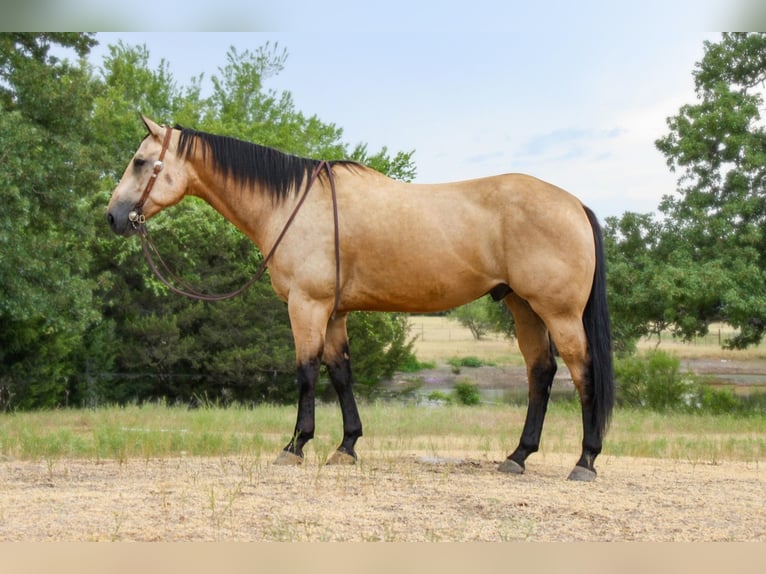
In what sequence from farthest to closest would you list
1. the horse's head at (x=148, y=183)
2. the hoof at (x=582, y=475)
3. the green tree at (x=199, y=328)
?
the green tree at (x=199, y=328) → the horse's head at (x=148, y=183) → the hoof at (x=582, y=475)

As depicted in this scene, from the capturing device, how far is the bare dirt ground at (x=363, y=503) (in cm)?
465

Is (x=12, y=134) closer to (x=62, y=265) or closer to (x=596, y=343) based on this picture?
(x=62, y=265)

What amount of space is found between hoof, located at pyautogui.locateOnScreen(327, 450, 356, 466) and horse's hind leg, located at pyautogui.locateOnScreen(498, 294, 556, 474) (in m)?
1.35

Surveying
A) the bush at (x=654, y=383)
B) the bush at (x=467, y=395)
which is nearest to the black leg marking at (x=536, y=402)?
the bush at (x=654, y=383)

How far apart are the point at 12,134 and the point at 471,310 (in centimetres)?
3430

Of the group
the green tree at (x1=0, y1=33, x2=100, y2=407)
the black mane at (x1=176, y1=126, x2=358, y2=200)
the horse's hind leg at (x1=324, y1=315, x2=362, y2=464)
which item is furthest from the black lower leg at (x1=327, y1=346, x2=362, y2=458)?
the green tree at (x1=0, y1=33, x2=100, y2=407)

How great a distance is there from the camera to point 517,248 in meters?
6.77

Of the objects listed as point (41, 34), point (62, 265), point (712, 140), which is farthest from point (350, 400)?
point (712, 140)

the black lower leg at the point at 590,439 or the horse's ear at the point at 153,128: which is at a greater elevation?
the horse's ear at the point at 153,128

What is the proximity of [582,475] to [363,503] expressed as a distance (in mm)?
2178

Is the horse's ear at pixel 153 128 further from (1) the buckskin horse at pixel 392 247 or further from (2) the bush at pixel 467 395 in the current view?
(2) the bush at pixel 467 395

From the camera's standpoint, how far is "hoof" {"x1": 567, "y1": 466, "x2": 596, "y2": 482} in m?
6.74

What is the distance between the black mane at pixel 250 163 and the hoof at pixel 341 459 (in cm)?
222

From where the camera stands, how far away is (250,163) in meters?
7.34
